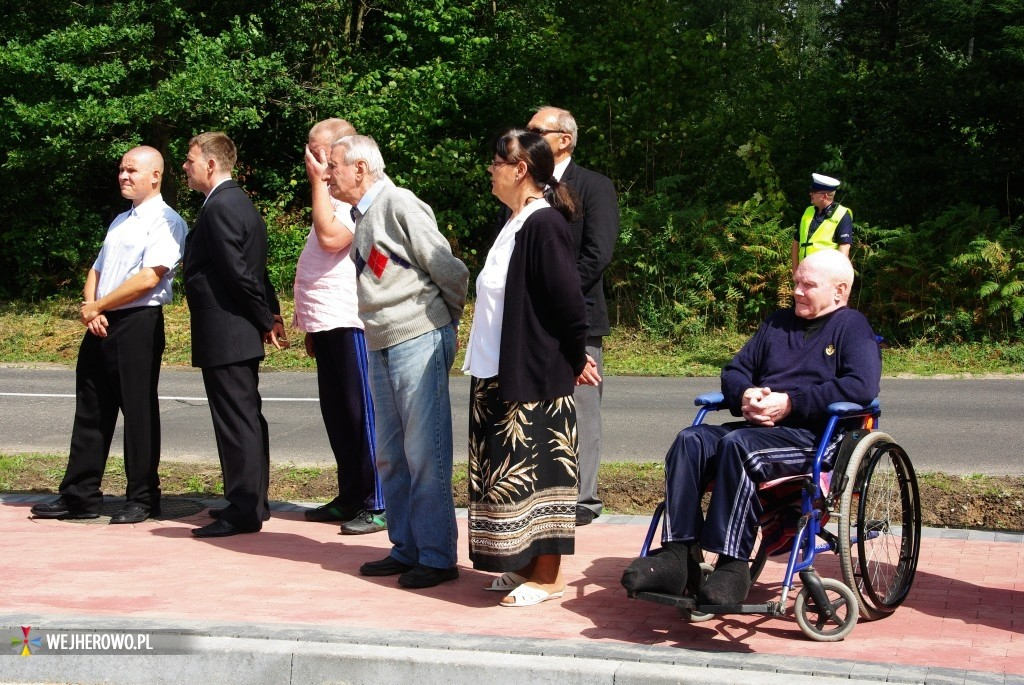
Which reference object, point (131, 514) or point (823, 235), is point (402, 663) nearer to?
point (131, 514)

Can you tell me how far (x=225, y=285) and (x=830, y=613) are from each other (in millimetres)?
3643

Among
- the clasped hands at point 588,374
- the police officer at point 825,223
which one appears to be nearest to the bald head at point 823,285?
the clasped hands at point 588,374

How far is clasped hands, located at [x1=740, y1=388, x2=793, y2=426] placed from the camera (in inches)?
199

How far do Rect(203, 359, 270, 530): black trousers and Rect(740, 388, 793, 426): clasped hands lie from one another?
2867 millimetres

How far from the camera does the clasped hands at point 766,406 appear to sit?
5.05 metres

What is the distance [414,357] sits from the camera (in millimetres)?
5602

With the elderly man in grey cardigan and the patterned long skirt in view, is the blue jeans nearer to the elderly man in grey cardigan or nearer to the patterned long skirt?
the elderly man in grey cardigan

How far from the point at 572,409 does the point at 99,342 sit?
3.12m

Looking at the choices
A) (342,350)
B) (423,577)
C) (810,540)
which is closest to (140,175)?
(342,350)

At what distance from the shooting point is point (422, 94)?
20.5 metres

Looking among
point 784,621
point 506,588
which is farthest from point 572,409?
point 784,621

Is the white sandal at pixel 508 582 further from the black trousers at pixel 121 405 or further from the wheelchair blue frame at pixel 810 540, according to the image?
the black trousers at pixel 121 405

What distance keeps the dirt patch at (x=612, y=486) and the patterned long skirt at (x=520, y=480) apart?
6.72 feet

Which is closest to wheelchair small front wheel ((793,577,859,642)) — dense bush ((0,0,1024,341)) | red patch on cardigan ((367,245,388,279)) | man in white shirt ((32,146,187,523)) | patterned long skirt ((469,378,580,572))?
patterned long skirt ((469,378,580,572))
